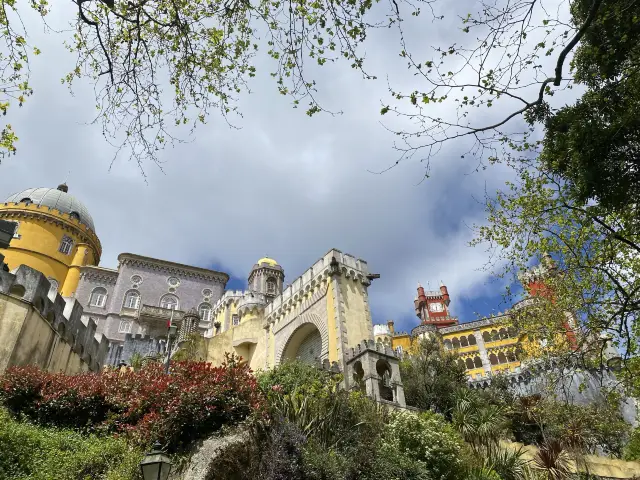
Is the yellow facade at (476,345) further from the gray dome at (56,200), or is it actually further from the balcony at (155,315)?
the gray dome at (56,200)

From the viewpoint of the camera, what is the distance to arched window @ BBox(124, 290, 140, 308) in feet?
141

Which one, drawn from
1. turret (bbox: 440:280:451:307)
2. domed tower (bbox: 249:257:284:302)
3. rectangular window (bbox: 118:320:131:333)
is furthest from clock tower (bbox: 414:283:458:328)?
rectangular window (bbox: 118:320:131:333)

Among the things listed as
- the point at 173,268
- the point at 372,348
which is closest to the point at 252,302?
the point at 372,348

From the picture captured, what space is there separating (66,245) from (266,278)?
739 inches

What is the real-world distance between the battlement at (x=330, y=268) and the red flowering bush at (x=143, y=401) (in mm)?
14964

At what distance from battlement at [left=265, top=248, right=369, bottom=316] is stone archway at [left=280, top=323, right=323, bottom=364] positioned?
8.09ft

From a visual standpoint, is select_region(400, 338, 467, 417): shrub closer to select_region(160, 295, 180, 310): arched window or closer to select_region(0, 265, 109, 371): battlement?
select_region(0, 265, 109, 371): battlement

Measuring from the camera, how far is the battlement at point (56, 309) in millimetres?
13609

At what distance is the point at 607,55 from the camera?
28.5 feet

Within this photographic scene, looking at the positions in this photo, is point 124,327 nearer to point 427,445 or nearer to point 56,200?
point 56,200

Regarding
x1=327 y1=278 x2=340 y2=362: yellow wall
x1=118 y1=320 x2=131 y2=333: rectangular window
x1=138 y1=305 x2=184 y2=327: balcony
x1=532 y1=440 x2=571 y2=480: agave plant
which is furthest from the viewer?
x1=138 y1=305 x2=184 y2=327: balcony

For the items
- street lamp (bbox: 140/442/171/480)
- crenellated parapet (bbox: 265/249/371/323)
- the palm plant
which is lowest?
street lamp (bbox: 140/442/171/480)

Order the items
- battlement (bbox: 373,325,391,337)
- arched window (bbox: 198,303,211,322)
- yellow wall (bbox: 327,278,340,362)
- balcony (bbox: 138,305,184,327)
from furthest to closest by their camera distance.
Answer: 1. battlement (bbox: 373,325,391,337)
2. arched window (bbox: 198,303,211,322)
3. balcony (bbox: 138,305,184,327)
4. yellow wall (bbox: 327,278,340,362)

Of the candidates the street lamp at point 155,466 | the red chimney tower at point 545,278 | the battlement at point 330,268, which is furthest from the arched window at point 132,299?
the street lamp at point 155,466
